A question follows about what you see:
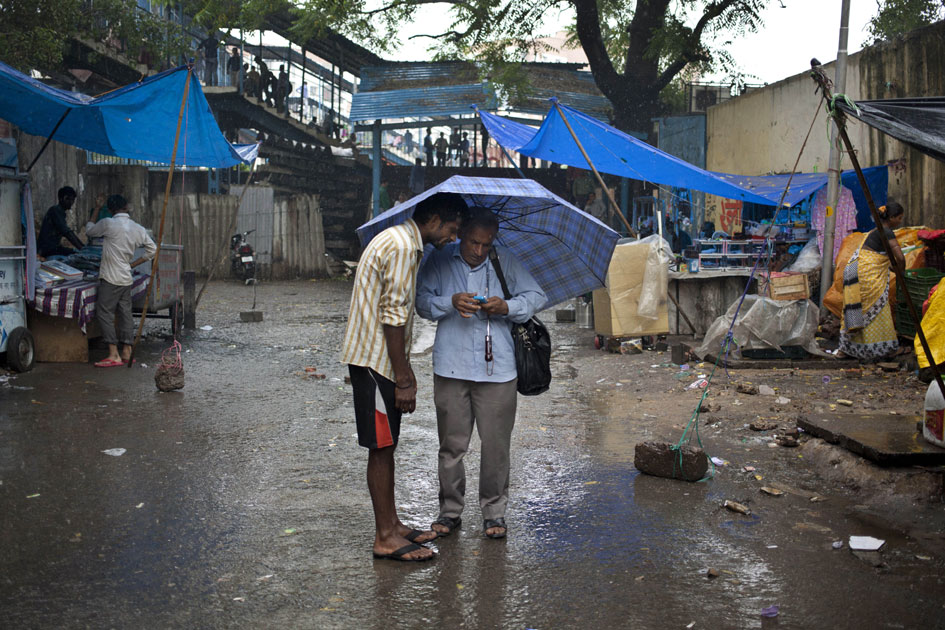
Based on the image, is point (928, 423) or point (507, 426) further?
point (928, 423)

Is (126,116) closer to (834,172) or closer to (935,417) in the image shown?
(834,172)

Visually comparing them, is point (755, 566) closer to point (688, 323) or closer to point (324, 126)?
point (688, 323)

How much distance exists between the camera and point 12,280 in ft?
27.8

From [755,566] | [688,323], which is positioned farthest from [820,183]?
[755,566]

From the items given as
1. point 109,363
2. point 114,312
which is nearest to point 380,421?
point 109,363

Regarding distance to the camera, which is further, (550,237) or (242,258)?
(242,258)

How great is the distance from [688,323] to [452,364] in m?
7.59

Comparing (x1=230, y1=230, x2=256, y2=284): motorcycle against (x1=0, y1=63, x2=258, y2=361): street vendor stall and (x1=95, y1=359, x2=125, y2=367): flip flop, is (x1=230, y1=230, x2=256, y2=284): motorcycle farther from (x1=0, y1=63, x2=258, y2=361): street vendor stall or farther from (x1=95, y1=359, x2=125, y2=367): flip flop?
(x1=95, y1=359, x2=125, y2=367): flip flop

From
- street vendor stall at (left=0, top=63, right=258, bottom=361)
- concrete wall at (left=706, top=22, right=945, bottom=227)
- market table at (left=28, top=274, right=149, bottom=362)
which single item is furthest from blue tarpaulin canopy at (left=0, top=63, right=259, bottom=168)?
concrete wall at (left=706, top=22, right=945, bottom=227)

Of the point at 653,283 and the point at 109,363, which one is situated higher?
the point at 653,283

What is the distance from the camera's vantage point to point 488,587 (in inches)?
146

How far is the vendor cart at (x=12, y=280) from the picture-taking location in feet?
27.3

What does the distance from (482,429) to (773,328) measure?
6.03 metres

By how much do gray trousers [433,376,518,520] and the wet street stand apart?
263 millimetres
